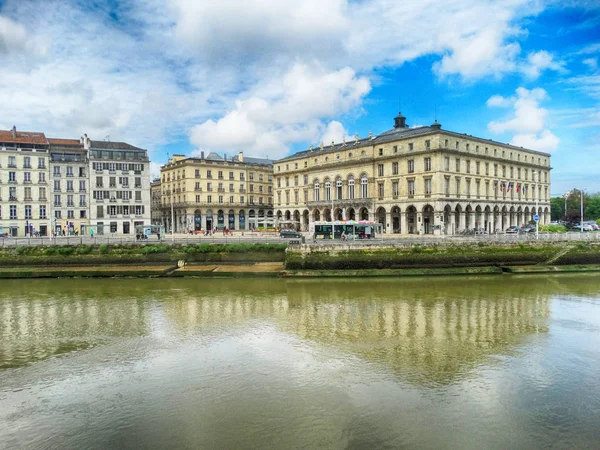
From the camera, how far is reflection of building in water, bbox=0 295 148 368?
1789cm

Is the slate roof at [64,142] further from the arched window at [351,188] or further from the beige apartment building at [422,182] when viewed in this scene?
the arched window at [351,188]

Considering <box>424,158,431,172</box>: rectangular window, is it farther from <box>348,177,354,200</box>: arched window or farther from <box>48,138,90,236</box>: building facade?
<box>48,138,90,236</box>: building facade

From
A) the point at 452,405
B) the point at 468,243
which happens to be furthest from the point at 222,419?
the point at 468,243

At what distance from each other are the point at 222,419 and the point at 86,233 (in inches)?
2567

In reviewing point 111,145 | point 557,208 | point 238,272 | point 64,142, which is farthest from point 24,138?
point 557,208

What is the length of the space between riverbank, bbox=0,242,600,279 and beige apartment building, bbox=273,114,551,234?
1543 cm

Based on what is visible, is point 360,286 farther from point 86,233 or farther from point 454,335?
point 86,233

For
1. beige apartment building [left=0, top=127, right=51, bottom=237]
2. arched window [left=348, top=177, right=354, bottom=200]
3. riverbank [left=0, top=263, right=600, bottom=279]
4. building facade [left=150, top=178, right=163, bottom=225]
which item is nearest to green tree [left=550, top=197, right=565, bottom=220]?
arched window [left=348, top=177, right=354, bottom=200]

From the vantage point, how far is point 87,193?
68.7 m

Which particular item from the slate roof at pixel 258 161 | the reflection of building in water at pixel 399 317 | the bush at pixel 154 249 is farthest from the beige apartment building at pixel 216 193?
the reflection of building in water at pixel 399 317

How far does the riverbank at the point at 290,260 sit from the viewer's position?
126ft

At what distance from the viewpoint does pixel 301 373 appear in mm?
14984

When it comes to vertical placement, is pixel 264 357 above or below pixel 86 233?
below

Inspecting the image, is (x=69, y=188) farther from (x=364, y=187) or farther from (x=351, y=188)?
(x=364, y=187)
